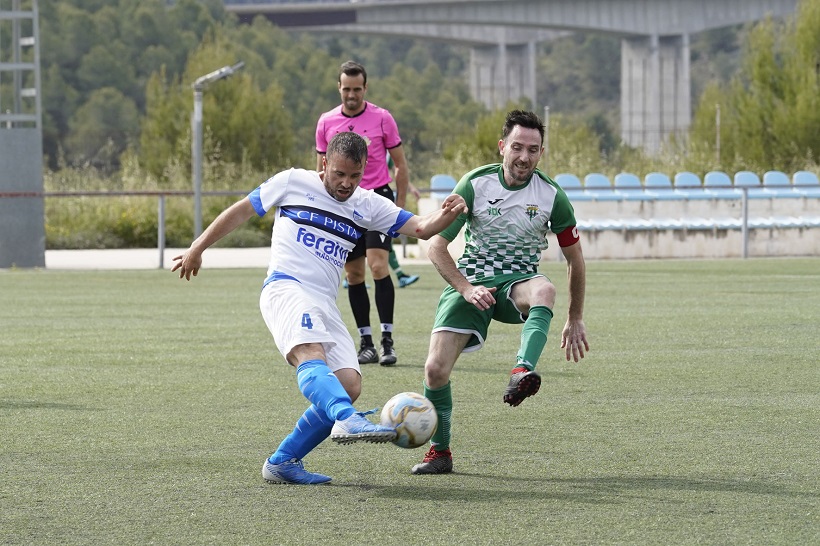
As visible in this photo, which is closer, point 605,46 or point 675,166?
point 675,166

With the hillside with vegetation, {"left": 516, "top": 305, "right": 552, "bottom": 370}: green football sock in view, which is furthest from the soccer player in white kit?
the hillside with vegetation

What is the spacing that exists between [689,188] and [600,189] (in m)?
1.76

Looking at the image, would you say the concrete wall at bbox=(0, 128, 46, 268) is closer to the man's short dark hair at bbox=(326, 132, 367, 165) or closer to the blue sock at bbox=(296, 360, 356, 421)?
the man's short dark hair at bbox=(326, 132, 367, 165)

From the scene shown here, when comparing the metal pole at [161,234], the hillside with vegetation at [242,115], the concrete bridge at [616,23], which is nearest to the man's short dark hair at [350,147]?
the metal pole at [161,234]

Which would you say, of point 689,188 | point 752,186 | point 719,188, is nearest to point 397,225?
point 752,186

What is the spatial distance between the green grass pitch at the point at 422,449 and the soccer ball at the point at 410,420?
22 cm

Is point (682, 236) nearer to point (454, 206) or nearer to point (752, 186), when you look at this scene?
point (752, 186)

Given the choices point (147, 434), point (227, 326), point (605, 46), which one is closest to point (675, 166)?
point (227, 326)

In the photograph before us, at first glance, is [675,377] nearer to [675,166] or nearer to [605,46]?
[675,166]

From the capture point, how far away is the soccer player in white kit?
5.77 m

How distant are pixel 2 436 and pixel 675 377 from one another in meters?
4.19

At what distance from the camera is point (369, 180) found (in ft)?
33.6

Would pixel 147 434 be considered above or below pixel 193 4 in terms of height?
below

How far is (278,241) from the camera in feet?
20.0
